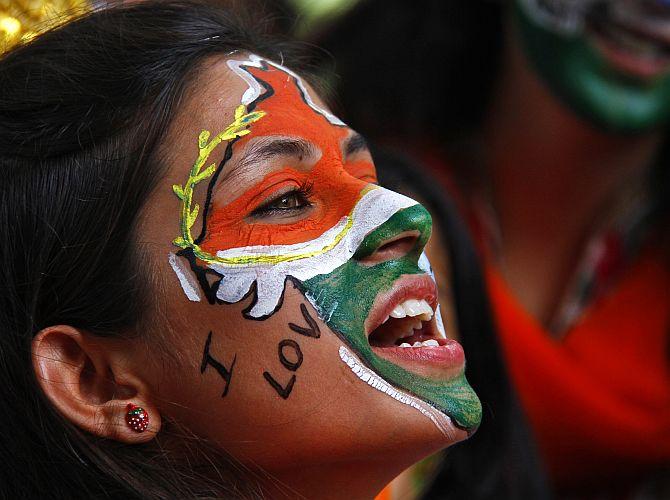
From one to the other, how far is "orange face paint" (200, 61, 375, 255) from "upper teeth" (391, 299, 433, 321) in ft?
0.51

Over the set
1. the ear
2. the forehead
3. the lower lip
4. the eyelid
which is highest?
the forehead

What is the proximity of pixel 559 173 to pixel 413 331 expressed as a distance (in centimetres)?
181

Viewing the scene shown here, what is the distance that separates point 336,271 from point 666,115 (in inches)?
75.8

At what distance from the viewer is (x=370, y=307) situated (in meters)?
1.41

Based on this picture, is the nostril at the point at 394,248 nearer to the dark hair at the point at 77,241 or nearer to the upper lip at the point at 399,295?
the upper lip at the point at 399,295

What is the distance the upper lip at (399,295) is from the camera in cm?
141

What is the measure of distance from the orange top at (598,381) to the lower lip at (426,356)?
1.45m

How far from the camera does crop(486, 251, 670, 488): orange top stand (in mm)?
2924

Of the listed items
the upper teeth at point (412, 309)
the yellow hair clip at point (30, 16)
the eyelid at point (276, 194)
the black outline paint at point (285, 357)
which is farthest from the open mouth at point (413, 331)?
the yellow hair clip at point (30, 16)

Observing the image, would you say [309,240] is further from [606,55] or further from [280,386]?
[606,55]

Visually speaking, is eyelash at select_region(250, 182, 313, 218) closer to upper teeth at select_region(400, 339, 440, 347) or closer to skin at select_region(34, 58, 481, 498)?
skin at select_region(34, 58, 481, 498)

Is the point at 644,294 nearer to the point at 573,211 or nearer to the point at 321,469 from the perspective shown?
the point at 573,211

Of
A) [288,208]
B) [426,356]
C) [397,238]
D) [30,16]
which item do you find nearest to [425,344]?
[426,356]

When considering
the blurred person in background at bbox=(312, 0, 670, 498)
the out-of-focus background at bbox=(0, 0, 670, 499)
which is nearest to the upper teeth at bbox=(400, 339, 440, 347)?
the out-of-focus background at bbox=(0, 0, 670, 499)
